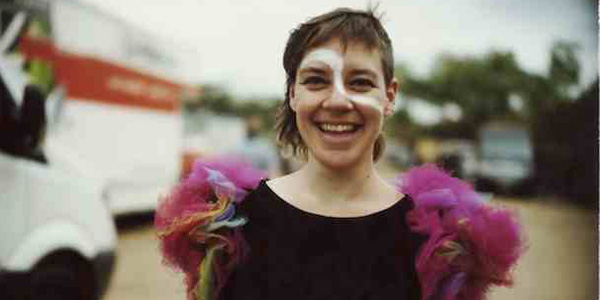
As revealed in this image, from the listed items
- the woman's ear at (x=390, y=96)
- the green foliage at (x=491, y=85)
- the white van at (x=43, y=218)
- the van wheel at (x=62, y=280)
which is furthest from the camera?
the green foliage at (x=491, y=85)

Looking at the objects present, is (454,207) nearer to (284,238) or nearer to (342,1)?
(284,238)

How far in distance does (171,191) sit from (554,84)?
7.09 meters

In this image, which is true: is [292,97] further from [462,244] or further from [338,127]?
[462,244]

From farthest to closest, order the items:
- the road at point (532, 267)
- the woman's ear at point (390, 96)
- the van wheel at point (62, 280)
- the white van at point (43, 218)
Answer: the road at point (532, 267) → the van wheel at point (62, 280) → the white van at point (43, 218) → the woman's ear at point (390, 96)

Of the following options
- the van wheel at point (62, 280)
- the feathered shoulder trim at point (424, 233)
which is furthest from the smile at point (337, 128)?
the van wheel at point (62, 280)

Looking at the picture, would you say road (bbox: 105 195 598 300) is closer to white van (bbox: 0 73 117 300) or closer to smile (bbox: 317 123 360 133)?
white van (bbox: 0 73 117 300)

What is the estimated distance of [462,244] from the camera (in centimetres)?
129

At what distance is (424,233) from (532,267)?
17.5 ft

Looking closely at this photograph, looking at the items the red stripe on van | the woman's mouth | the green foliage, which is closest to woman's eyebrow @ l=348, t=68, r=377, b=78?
the woman's mouth

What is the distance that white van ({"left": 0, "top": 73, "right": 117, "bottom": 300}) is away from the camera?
9.22 feet

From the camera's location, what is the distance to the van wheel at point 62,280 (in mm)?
2986

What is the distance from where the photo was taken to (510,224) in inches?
52.1

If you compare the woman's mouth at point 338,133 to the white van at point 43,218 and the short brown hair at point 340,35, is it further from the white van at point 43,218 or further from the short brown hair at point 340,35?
the white van at point 43,218

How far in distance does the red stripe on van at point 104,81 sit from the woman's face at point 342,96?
117 inches
